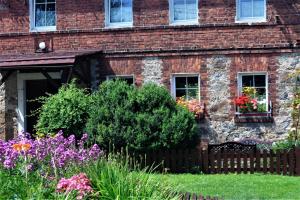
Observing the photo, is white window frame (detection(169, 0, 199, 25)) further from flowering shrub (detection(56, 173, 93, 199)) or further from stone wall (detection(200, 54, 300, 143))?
flowering shrub (detection(56, 173, 93, 199))

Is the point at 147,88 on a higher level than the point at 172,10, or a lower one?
lower

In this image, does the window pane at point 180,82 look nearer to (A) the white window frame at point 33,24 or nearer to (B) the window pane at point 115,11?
(B) the window pane at point 115,11

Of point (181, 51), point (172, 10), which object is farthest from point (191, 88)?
point (172, 10)

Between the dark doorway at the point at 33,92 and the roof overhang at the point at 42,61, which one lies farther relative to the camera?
the dark doorway at the point at 33,92

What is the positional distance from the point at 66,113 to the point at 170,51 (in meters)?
4.29

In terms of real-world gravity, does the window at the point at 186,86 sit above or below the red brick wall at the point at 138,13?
below

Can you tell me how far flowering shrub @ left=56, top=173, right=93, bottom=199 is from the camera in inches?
266

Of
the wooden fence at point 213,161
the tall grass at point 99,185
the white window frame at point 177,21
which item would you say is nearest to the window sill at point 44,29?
the white window frame at point 177,21

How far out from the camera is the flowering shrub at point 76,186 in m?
6.76

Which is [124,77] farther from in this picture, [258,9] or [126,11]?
[258,9]

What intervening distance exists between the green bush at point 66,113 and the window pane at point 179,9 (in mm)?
4176

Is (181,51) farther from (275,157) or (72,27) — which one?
(275,157)

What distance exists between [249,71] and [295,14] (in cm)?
212

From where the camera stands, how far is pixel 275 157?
43.7 ft
